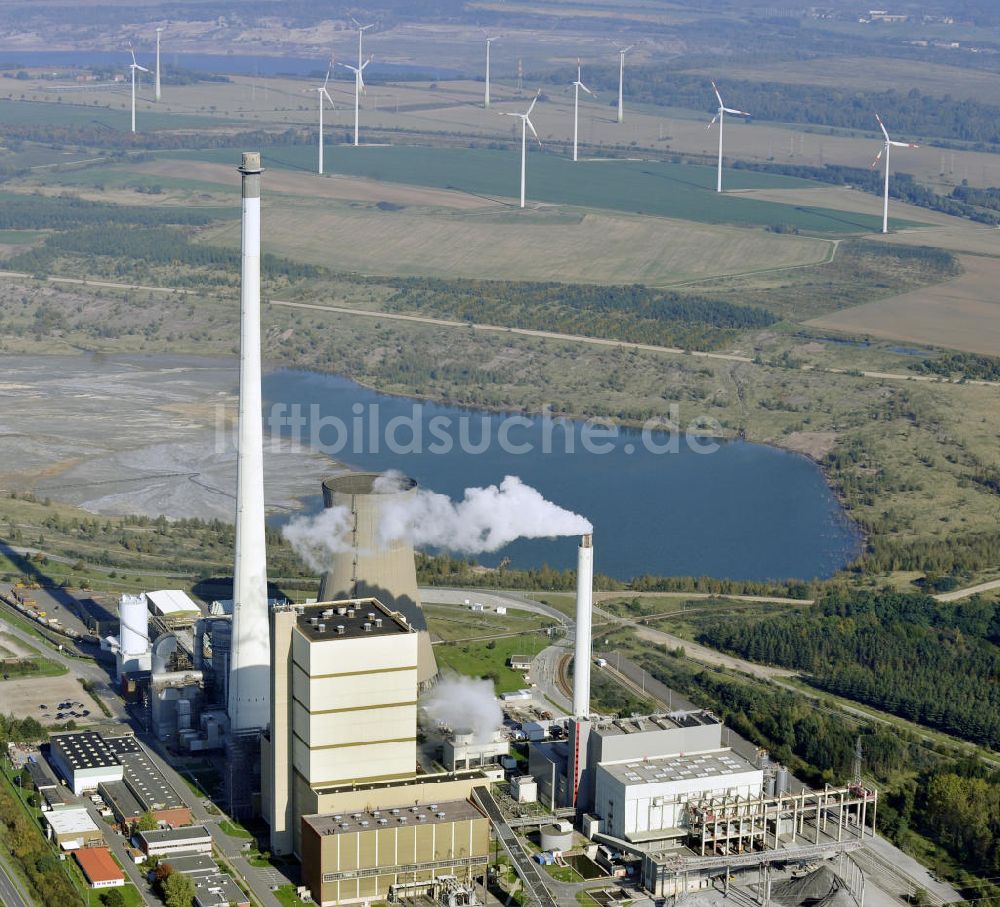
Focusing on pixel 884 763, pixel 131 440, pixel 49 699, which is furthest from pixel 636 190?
pixel 884 763

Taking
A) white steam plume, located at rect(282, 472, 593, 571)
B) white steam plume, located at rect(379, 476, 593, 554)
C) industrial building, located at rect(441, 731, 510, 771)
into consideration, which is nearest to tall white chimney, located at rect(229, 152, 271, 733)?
white steam plume, located at rect(282, 472, 593, 571)

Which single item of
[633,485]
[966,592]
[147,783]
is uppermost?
[147,783]

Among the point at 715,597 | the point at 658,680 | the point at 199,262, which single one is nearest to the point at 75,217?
the point at 199,262

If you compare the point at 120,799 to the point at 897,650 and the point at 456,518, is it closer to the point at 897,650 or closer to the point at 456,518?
the point at 456,518

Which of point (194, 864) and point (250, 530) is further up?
point (250, 530)

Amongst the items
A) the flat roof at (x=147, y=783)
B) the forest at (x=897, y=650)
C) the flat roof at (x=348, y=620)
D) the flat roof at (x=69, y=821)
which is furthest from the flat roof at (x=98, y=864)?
the forest at (x=897, y=650)

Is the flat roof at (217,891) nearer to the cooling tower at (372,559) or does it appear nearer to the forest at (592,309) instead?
the cooling tower at (372,559)

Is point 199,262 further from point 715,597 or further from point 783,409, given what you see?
point 715,597
